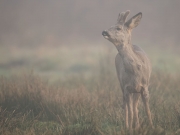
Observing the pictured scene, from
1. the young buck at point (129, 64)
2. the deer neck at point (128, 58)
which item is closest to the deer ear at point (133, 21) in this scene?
the young buck at point (129, 64)

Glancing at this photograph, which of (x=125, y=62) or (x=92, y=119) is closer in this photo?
(x=125, y=62)

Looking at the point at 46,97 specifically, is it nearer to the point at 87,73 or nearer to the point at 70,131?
the point at 70,131

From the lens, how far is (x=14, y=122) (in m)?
4.95

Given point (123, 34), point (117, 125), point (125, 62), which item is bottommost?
point (117, 125)

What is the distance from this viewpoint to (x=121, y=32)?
14.1 feet

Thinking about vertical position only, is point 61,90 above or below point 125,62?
below

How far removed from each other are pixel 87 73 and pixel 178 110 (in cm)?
583

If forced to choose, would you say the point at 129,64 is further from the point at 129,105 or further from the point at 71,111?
the point at 71,111

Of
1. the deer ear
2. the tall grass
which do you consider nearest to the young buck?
the deer ear

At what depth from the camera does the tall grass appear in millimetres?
4590

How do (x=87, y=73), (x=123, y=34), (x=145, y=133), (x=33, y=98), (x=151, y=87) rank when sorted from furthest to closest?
(x=87, y=73) < (x=151, y=87) < (x=33, y=98) < (x=123, y=34) < (x=145, y=133)

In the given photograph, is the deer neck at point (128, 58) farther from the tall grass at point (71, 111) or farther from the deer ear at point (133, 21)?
the tall grass at point (71, 111)

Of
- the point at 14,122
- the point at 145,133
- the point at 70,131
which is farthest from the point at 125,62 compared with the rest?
the point at 14,122

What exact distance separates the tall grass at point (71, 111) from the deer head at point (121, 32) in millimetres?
1125
